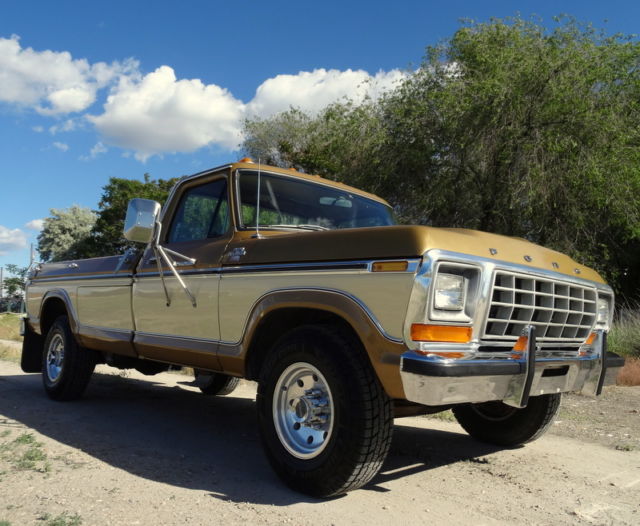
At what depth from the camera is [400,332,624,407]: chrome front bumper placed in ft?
9.62

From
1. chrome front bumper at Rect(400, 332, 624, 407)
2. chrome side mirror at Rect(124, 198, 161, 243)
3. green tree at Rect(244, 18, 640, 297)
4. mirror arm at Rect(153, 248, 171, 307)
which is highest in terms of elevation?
green tree at Rect(244, 18, 640, 297)

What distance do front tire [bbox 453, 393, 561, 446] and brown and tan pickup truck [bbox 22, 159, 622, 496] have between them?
0.5 inches

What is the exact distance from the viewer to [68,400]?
6.18 m

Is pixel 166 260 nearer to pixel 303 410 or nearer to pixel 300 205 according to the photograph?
pixel 300 205

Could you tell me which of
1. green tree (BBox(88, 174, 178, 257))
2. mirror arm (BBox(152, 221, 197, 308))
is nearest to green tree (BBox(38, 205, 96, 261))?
green tree (BBox(88, 174, 178, 257))

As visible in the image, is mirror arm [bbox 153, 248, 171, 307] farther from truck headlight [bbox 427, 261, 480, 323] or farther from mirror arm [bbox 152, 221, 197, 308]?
truck headlight [bbox 427, 261, 480, 323]

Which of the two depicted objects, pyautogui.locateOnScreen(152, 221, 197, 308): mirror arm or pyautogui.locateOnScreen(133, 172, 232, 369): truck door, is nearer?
pyautogui.locateOnScreen(133, 172, 232, 369): truck door

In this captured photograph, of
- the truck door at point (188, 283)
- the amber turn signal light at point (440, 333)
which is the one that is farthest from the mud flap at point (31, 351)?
the amber turn signal light at point (440, 333)

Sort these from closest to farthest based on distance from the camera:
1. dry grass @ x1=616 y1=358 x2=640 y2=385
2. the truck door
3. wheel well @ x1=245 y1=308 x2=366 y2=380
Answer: wheel well @ x1=245 y1=308 x2=366 y2=380
the truck door
dry grass @ x1=616 y1=358 x2=640 y2=385

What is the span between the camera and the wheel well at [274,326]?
3676mm

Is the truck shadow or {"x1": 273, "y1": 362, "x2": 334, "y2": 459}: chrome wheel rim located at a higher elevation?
{"x1": 273, "y1": 362, "x2": 334, "y2": 459}: chrome wheel rim

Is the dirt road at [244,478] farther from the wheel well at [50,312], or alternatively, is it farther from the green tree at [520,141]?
the green tree at [520,141]

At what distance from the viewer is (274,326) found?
12.9ft

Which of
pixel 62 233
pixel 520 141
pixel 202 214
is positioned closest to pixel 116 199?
pixel 62 233
